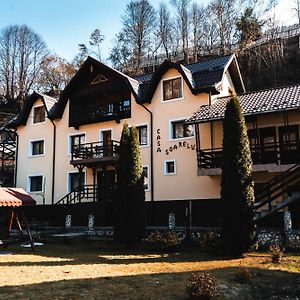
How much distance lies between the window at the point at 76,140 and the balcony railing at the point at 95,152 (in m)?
1.42

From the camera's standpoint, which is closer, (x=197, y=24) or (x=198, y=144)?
(x=198, y=144)

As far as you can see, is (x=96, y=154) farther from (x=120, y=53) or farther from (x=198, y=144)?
(x=120, y=53)

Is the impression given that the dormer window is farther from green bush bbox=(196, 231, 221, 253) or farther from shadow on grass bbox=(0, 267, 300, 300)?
shadow on grass bbox=(0, 267, 300, 300)

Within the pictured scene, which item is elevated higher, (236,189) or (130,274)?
(236,189)

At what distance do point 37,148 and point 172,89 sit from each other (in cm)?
1121

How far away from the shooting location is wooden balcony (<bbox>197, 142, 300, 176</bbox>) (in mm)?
17734

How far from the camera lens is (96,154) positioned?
78.2 feet

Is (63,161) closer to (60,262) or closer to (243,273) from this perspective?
(60,262)

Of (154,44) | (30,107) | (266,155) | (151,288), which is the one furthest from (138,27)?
(151,288)

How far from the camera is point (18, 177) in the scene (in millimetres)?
27828

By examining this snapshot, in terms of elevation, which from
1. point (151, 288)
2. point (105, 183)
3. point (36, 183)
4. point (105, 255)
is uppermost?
point (36, 183)

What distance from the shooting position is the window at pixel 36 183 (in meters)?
26.9

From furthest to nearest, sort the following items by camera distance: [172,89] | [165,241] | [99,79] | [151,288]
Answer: [99,79]
[172,89]
[165,241]
[151,288]

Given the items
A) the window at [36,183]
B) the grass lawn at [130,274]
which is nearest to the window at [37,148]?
the window at [36,183]
